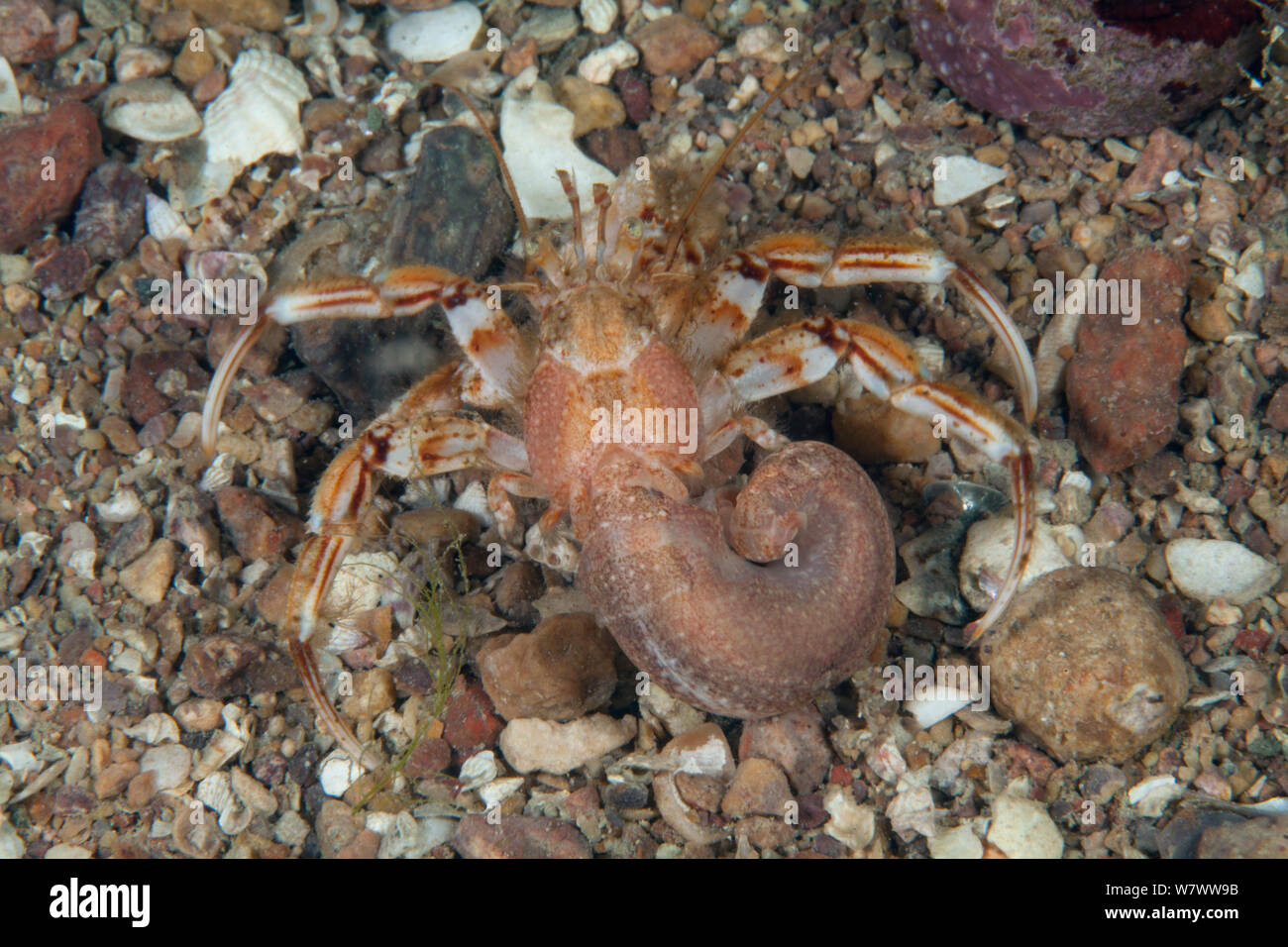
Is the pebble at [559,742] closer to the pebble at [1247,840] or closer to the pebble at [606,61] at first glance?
the pebble at [1247,840]

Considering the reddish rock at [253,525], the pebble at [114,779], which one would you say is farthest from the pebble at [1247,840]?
the pebble at [114,779]

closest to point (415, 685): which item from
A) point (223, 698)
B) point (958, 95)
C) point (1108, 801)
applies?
point (223, 698)

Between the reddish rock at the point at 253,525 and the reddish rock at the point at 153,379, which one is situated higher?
the reddish rock at the point at 153,379

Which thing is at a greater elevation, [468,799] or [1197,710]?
[1197,710]

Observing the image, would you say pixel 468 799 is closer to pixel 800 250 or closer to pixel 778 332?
pixel 778 332

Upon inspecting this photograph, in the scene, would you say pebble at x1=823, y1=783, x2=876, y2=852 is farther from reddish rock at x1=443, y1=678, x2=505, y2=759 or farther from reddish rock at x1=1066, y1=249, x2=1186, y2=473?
reddish rock at x1=1066, y1=249, x2=1186, y2=473
